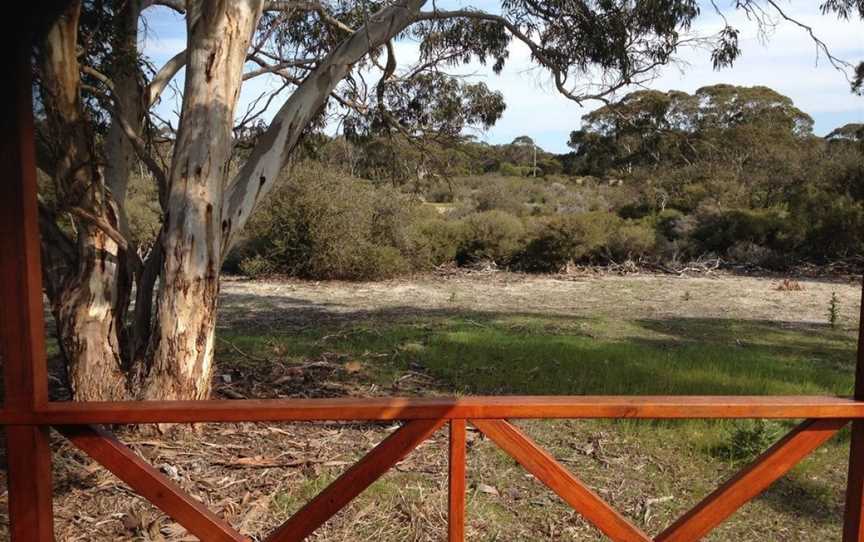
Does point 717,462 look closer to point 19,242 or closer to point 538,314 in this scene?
point 19,242

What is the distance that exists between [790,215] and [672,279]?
482 centimetres

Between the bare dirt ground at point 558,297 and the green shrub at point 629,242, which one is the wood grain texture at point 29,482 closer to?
the bare dirt ground at point 558,297

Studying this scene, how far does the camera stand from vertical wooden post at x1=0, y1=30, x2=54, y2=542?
1.88m

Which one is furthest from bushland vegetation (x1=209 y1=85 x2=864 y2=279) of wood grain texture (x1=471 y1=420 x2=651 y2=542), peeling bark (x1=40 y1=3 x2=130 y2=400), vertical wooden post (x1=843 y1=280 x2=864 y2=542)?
wood grain texture (x1=471 y1=420 x2=651 y2=542)

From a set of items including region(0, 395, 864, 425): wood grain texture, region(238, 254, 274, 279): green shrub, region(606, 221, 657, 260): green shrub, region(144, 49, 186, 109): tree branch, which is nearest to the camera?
region(0, 395, 864, 425): wood grain texture

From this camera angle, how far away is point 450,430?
206 centimetres

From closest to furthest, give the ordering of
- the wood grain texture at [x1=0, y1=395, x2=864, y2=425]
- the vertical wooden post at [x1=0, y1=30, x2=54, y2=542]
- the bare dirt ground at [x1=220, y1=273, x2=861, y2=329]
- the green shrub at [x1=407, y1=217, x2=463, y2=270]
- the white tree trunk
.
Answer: the vertical wooden post at [x1=0, y1=30, x2=54, y2=542], the wood grain texture at [x1=0, y1=395, x2=864, y2=425], the white tree trunk, the bare dirt ground at [x1=220, y1=273, x2=861, y2=329], the green shrub at [x1=407, y1=217, x2=463, y2=270]

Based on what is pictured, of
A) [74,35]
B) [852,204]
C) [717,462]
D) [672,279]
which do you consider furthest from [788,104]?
[74,35]

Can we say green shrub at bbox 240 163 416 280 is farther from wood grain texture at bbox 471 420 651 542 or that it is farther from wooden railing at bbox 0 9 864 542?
wood grain texture at bbox 471 420 651 542

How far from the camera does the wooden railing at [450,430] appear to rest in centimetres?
199

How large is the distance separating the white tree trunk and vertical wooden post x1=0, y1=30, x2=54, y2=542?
101 inches

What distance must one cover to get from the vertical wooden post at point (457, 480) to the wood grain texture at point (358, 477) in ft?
0.19

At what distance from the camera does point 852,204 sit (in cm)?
1736

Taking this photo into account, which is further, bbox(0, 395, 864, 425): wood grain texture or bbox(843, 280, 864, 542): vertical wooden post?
bbox(843, 280, 864, 542): vertical wooden post
